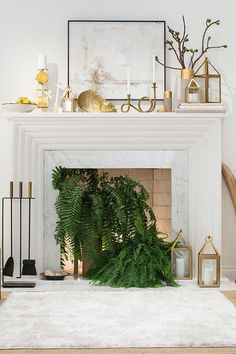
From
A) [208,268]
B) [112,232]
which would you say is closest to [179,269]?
[208,268]

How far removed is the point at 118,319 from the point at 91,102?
1.90 m

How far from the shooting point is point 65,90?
516cm

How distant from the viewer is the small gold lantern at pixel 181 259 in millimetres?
4996

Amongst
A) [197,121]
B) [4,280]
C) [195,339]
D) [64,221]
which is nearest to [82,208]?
[64,221]

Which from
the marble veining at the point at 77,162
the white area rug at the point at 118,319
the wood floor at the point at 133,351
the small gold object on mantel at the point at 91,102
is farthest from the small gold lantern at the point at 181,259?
the wood floor at the point at 133,351

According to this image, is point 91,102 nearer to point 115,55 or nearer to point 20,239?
point 115,55

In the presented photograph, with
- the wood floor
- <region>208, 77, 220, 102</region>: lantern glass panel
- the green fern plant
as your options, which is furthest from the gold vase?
the wood floor

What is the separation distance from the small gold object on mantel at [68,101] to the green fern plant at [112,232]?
47 cm

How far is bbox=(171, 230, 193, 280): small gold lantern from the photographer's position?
16.4 feet

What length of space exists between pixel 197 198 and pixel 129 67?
3.85ft

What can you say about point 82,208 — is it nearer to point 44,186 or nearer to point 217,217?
point 44,186

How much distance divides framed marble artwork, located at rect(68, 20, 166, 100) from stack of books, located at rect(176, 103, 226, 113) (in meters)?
0.35

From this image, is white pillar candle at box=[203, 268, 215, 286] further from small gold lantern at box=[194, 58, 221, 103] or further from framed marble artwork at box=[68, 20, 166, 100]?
framed marble artwork at box=[68, 20, 166, 100]

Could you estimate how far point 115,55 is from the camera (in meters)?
5.27
